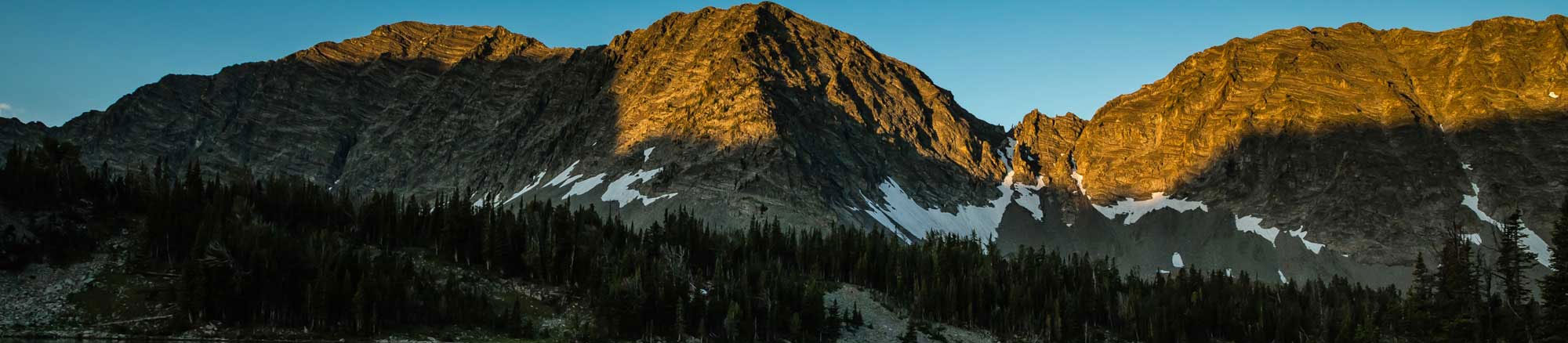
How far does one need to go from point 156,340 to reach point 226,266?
10895mm

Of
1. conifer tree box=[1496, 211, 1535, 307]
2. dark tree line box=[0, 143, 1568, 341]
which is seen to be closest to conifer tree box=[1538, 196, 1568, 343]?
dark tree line box=[0, 143, 1568, 341]

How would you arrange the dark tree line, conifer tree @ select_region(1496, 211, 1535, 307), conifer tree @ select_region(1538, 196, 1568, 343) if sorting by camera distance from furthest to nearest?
the dark tree line → conifer tree @ select_region(1496, 211, 1535, 307) → conifer tree @ select_region(1538, 196, 1568, 343)

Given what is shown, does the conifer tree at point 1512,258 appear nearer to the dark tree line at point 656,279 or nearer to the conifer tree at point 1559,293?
the dark tree line at point 656,279

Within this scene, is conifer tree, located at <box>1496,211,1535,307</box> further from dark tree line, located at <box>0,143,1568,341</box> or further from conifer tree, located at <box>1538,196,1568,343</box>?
conifer tree, located at <box>1538,196,1568,343</box>

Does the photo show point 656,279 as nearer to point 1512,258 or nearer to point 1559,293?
point 1512,258

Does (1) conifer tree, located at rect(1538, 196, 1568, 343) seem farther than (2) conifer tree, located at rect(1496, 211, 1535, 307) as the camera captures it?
No

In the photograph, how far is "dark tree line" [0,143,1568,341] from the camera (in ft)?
281

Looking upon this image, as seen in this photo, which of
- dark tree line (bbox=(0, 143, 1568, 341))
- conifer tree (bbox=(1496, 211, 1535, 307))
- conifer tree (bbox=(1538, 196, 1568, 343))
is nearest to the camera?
conifer tree (bbox=(1538, 196, 1568, 343))

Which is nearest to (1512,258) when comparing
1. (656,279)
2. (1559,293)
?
(1559,293)

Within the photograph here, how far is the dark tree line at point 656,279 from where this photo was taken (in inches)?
3374

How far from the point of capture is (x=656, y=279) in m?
103

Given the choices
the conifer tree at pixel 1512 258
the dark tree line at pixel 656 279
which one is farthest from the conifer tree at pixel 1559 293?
the conifer tree at pixel 1512 258

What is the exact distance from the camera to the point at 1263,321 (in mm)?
126938

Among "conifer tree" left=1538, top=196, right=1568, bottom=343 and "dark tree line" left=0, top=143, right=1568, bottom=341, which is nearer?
"conifer tree" left=1538, top=196, right=1568, bottom=343
